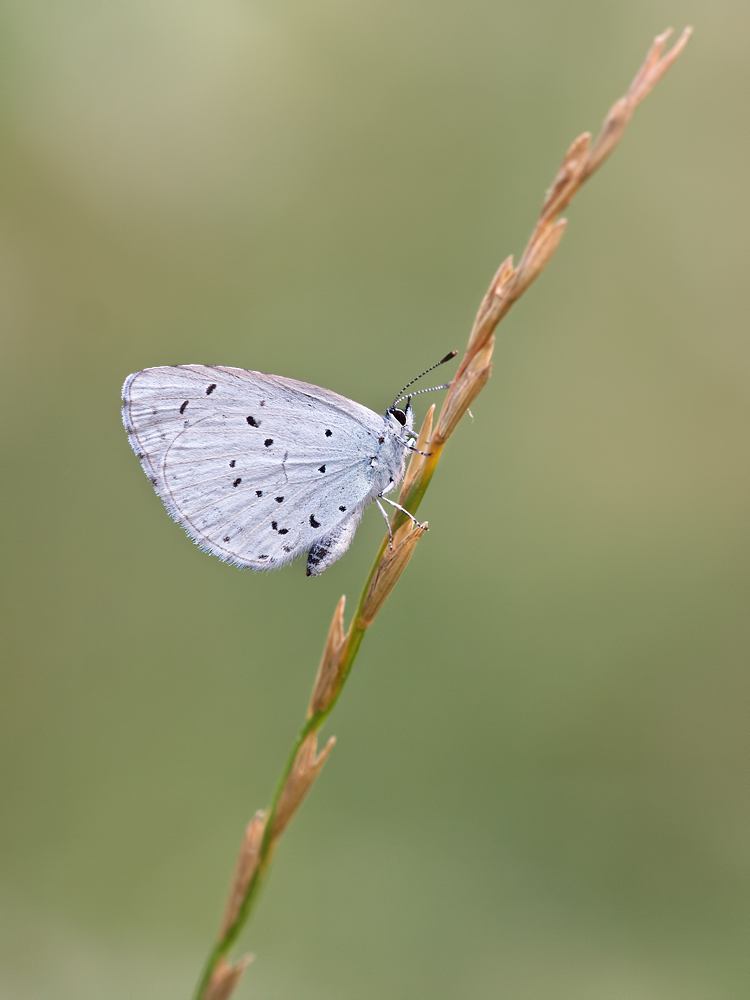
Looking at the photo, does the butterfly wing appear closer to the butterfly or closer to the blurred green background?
the butterfly

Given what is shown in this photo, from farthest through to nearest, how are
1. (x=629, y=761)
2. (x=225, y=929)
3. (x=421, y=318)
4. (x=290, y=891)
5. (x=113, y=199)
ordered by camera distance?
1. (x=113, y=199)
2. (x=421, y=318)
3. (x=629, y=761)
4. (x=290, y=891)
5. (x=225, y=929)

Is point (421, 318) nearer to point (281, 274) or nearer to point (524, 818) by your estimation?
point (281, 274)

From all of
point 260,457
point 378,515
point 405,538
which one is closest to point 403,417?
point 260,457

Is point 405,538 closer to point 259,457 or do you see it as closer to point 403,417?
point 259,457

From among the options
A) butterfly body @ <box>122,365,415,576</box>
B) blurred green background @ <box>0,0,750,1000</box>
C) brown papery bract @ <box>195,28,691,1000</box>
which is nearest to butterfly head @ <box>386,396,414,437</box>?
butterfly body @ <box>122,365,415,576</box>

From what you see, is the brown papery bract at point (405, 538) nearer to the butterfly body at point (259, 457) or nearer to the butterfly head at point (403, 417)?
the butterfly body at point (259, 457)

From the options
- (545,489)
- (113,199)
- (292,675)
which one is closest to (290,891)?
(292,675)

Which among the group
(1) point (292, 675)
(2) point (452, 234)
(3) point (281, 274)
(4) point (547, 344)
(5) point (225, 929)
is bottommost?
(1) point (292, 675)
